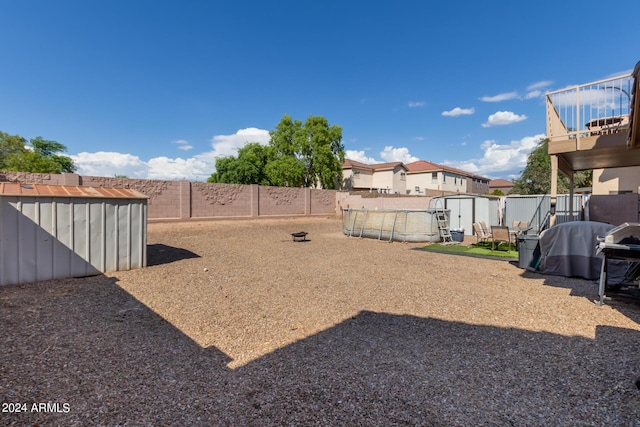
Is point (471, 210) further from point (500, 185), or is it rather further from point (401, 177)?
point (500, 185)

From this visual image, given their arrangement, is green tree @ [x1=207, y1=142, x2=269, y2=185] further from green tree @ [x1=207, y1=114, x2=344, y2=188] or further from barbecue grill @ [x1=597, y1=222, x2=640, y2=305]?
barbecue grill @ [x1=597, y1=222, x2=640, y2=305]

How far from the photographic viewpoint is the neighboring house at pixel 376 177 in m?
43.4

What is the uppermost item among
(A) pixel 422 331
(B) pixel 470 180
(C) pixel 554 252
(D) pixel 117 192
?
(B) pixel 470 180

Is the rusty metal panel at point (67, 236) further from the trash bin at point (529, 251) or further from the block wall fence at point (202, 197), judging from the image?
the trash bin at point (529, 251)

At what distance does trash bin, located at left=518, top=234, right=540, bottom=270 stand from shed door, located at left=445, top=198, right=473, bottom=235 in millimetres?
8718

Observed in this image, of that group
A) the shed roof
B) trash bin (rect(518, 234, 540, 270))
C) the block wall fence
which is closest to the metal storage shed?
the shed roof

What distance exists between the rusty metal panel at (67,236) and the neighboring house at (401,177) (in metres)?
37.1

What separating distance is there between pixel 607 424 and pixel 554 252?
249 inches

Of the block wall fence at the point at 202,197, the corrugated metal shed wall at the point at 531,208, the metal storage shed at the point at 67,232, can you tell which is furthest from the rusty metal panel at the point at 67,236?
the corrugated metal shed wall at the point at 531,208

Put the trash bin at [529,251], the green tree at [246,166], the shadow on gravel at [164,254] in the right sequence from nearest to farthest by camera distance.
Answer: the trash bin at [529,251] → the shadow on gravel at [164,254] → the green tree at [246,166]

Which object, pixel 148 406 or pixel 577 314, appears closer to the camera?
pixel 148 406

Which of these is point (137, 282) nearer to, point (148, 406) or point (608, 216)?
point (148, 406)

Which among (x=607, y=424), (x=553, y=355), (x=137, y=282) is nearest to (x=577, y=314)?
(x=553, y=355)

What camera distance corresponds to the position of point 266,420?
2389 mm
